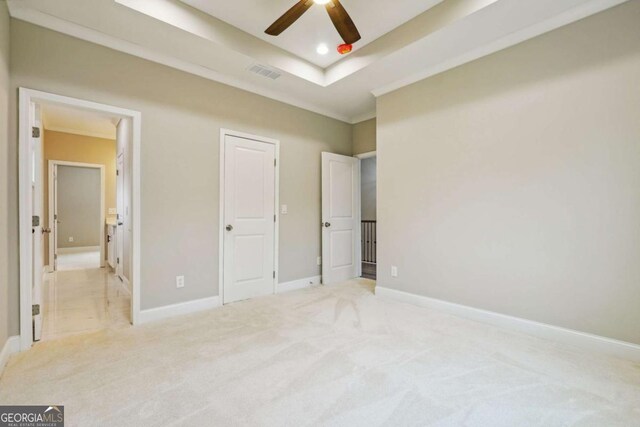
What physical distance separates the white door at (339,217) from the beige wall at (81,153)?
503 cm

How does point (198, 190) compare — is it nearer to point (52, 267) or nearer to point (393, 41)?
point (393, 41)

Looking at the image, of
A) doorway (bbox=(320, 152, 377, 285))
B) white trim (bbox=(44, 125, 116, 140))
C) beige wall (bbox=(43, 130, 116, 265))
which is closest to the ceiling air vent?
doorway (bbox=(320, 152, 377, 285))

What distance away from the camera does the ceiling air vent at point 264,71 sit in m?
3.25

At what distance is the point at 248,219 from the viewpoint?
3.73 metres

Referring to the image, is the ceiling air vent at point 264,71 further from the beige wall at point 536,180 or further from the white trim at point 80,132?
the white trim at point 80,132

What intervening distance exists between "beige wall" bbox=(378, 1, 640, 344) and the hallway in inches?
136

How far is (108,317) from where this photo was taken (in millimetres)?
3082

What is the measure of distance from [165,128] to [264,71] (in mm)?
1301

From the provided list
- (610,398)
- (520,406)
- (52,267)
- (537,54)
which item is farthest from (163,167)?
(52,267)

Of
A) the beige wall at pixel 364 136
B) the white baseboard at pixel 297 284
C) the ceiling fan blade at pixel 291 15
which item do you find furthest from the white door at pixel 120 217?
the beige wall at pixel 364 136

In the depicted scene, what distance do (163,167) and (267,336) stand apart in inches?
81.2

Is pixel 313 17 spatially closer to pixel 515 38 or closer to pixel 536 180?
pixel 515 38

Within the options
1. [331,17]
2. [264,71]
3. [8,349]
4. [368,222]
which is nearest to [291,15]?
[331,17]

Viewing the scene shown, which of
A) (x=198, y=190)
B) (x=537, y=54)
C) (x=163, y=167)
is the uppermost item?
(x=537, y=54)
